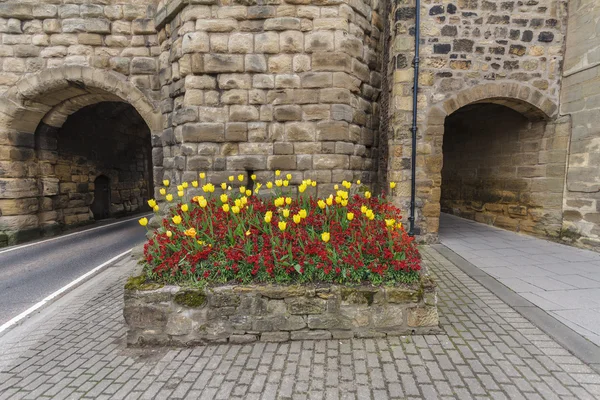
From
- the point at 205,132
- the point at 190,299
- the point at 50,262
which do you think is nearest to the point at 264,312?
the point at 190,299

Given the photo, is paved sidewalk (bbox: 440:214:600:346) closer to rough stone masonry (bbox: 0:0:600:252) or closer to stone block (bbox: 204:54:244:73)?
rough stone masonry (bbox: 0:0:600:252)

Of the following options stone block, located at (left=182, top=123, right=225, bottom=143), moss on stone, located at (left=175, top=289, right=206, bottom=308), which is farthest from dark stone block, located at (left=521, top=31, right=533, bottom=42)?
moss on stone, located at (left=175, top=289, right=206, bottom=308)

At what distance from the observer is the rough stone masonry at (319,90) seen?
183 inches

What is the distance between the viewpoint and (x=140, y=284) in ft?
8.73

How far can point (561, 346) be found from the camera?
2.45 metres

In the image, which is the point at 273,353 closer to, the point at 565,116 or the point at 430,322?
the point at 430,322

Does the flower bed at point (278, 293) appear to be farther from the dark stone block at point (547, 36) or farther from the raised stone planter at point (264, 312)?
the dark stone block at point (547, 36)

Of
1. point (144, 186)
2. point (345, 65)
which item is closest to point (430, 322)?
point (345, 65)

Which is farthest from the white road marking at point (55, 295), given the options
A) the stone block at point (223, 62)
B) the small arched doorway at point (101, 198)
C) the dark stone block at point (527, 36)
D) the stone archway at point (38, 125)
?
the dark stone block at point (527, 36)

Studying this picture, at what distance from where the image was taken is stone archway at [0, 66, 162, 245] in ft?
19.0

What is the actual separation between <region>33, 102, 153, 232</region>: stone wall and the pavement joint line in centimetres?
979

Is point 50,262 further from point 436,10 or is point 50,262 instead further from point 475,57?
point 475,57

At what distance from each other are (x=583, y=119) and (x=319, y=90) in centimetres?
509

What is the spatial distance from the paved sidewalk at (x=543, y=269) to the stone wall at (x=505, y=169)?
0.55 metres
